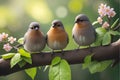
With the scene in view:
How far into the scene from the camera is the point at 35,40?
76 centimetres

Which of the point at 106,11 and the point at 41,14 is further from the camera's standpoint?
the point at 41,14

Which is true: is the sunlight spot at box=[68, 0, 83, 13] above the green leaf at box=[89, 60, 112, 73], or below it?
above

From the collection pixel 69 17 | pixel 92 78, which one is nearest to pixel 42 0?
pixel 69 17

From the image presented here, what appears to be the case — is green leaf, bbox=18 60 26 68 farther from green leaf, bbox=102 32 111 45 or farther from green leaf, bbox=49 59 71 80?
green leaf, bbox=102 32 111 45

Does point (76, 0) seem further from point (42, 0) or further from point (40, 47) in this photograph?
point (40, 47)

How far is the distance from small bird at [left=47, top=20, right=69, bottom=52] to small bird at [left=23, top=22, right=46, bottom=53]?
1 centimetres

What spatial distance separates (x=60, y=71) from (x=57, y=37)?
0.08 metres

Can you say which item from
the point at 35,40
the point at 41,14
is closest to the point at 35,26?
the point at 35,40

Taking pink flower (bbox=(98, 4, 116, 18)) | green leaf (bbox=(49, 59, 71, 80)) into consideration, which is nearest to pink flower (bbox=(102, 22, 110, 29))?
pink flower (bbox=(98, 4, 116, 18))

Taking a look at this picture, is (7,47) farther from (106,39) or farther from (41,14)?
(41,14)

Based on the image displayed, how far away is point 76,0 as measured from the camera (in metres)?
1.64

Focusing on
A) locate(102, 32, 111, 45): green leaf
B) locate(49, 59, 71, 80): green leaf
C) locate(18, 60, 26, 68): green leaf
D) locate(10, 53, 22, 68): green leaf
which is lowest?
locate(49, 59, 71, 80): green leaf

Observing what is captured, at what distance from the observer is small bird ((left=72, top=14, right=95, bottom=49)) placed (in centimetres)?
75

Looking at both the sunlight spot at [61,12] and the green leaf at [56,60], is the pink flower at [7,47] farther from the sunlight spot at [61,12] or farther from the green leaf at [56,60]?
the sunlight spot at [61,12]
